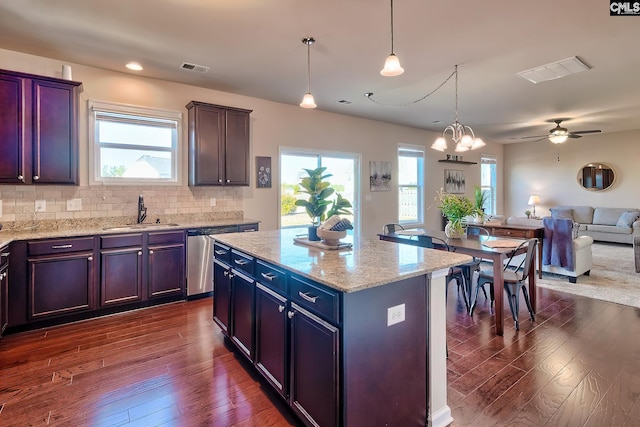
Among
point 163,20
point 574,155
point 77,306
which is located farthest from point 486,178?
point 77,306

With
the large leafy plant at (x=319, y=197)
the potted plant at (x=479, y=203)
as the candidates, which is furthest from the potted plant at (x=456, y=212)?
the large leafy plant at (x=319, y=197)

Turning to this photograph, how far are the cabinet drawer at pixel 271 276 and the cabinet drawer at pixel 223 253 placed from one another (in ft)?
1.90

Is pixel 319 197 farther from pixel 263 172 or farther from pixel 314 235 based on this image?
pixel 263 172

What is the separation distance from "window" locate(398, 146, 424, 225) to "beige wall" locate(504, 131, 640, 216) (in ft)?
14.5

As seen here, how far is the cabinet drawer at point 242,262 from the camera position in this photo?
233 centimetres

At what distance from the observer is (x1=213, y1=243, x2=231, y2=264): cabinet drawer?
8.99 feet

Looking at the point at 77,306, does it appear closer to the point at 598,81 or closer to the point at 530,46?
the point at 530,46

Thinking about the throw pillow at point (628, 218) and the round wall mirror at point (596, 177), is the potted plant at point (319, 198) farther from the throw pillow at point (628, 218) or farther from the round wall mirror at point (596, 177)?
the round wall mirror at point (596, 177)

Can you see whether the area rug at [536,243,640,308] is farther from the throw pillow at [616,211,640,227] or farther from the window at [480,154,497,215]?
the window at [480,154,497,215]

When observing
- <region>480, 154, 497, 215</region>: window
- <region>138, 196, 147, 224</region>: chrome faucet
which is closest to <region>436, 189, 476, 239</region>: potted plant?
<region>138, 196, 147, 224</region>: chrome faucet

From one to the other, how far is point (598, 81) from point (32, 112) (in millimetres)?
6752

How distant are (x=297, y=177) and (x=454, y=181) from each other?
4725 millimetres

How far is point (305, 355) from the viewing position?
1762 mm

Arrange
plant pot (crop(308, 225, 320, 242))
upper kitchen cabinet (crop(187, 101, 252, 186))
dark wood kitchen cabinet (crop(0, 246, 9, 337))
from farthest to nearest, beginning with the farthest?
upper kitchen cabinet (crop(187, 101, 252, 186)), dark wood kitchen cabinet (crop(0, 246, 9, 337)), plant pot (crop(308, 225, 320, 242))
